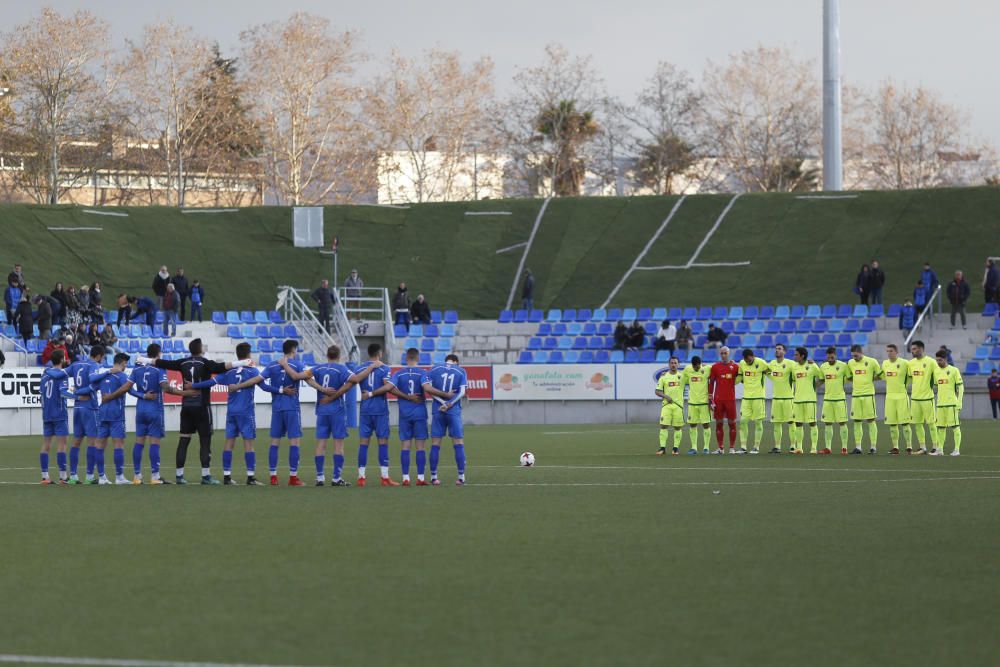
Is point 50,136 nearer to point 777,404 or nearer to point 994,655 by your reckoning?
point 777,404

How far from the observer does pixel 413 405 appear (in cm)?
1895

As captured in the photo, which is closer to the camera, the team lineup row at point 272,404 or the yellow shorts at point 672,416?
the team lineup row at point 272,404

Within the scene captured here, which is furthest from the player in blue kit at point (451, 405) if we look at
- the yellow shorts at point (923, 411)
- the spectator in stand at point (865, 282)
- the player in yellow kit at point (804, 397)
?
the spectator in stand at point (865, 282)

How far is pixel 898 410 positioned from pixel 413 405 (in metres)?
11.4

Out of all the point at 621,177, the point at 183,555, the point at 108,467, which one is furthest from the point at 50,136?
the point at 183,555

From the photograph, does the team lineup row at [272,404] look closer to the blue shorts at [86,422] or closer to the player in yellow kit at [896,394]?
the blue shorts at [86,422]

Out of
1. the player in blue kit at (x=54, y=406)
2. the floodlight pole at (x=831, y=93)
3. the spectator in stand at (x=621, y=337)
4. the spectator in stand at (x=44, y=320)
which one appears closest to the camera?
the player in blue kit at (x=54, y=406)

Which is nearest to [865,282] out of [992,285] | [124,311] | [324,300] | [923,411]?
[992,285]

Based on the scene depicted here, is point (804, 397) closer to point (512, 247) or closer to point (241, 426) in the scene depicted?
point (241, 426)

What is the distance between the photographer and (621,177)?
83875 mm


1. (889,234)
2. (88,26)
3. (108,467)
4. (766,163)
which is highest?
(88,26)

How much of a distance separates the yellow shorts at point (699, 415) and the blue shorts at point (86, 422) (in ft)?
39.1

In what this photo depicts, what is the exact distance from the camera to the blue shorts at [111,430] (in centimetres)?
1970

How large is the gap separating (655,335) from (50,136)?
119 feet
